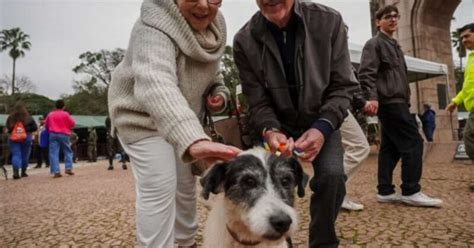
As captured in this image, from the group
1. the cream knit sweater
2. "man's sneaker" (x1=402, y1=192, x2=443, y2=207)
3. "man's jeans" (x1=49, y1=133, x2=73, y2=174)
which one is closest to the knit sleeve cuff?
the cream knit sweater

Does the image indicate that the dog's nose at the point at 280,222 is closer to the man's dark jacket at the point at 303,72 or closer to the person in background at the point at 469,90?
the man's dark jacket at the point at 303,72

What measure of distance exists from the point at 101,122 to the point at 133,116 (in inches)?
1343

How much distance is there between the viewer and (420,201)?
5.39 m

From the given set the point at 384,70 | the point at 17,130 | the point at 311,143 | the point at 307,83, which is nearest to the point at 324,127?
the point at 311,143

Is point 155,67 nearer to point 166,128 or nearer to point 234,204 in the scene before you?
point 166,128

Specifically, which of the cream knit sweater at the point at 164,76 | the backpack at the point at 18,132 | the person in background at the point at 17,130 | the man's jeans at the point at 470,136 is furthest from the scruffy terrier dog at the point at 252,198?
the person in background at the point at 17,130

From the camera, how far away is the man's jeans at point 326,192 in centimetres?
290

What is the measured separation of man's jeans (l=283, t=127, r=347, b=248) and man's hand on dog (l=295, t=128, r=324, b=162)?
0.20 meters

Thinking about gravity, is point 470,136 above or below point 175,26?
below

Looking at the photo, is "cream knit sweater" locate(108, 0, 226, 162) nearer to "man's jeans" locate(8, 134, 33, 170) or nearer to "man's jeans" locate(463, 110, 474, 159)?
"man's jeans" locate(463, 110, 474, 159)

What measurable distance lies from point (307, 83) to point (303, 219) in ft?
8.61

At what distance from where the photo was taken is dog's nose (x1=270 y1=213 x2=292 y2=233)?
7.38 ft

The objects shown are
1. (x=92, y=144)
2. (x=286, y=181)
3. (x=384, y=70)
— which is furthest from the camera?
(x=92, y=144)

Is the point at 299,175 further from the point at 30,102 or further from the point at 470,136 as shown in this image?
→ the point at 30,102
